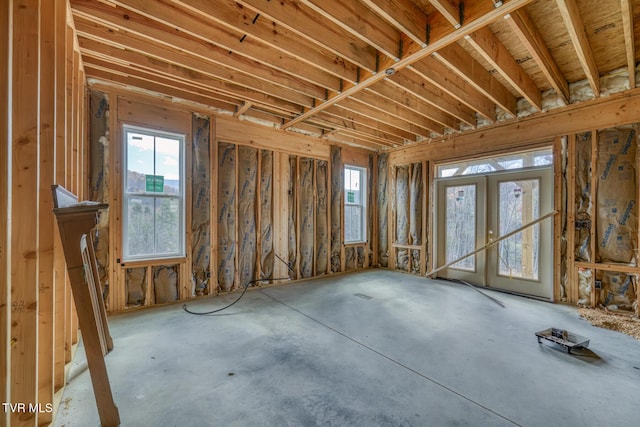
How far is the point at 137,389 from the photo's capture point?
1.96 m

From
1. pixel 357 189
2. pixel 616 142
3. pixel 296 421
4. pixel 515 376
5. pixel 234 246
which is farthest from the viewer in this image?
pixel 357 189

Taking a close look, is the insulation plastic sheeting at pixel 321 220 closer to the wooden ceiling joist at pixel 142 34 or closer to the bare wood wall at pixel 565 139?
the wooden ceiling joist at pixel 142 34

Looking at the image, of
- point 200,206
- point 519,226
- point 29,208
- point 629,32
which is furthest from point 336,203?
point 29,208

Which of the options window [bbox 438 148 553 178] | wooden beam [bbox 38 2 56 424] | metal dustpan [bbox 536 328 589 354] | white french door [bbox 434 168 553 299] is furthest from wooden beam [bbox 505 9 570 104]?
wooden beam [bbox 38 2 56 424]

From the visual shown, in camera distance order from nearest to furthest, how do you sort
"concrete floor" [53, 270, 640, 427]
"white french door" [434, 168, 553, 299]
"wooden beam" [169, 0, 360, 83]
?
"concrete floor" [53, 270, 640, 427], "wooden beam" [169, 0, 360, 83], "white french door" [434, 168, 553, 299]

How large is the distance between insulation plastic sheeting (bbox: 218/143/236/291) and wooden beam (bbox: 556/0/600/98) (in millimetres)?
4170

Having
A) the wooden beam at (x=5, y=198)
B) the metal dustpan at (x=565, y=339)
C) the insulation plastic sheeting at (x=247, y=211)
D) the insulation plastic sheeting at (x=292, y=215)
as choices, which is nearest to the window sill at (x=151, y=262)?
the insulation plastic sheeting at (x=247, y=211)

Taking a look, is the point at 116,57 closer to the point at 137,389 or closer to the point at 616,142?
the point at 137,389

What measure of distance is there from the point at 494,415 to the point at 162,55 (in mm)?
4165

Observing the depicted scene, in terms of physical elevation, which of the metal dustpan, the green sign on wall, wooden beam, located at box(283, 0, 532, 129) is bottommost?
the metal dustpan

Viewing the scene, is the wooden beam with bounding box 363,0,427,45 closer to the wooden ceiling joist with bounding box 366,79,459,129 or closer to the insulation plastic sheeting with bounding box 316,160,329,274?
the wooden ceiling joist with bounding box 366,79,459,129

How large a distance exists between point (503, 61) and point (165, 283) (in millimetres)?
5121

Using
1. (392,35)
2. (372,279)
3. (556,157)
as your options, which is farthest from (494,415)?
(556,157)

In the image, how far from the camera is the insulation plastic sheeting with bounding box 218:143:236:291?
14.4 feet
